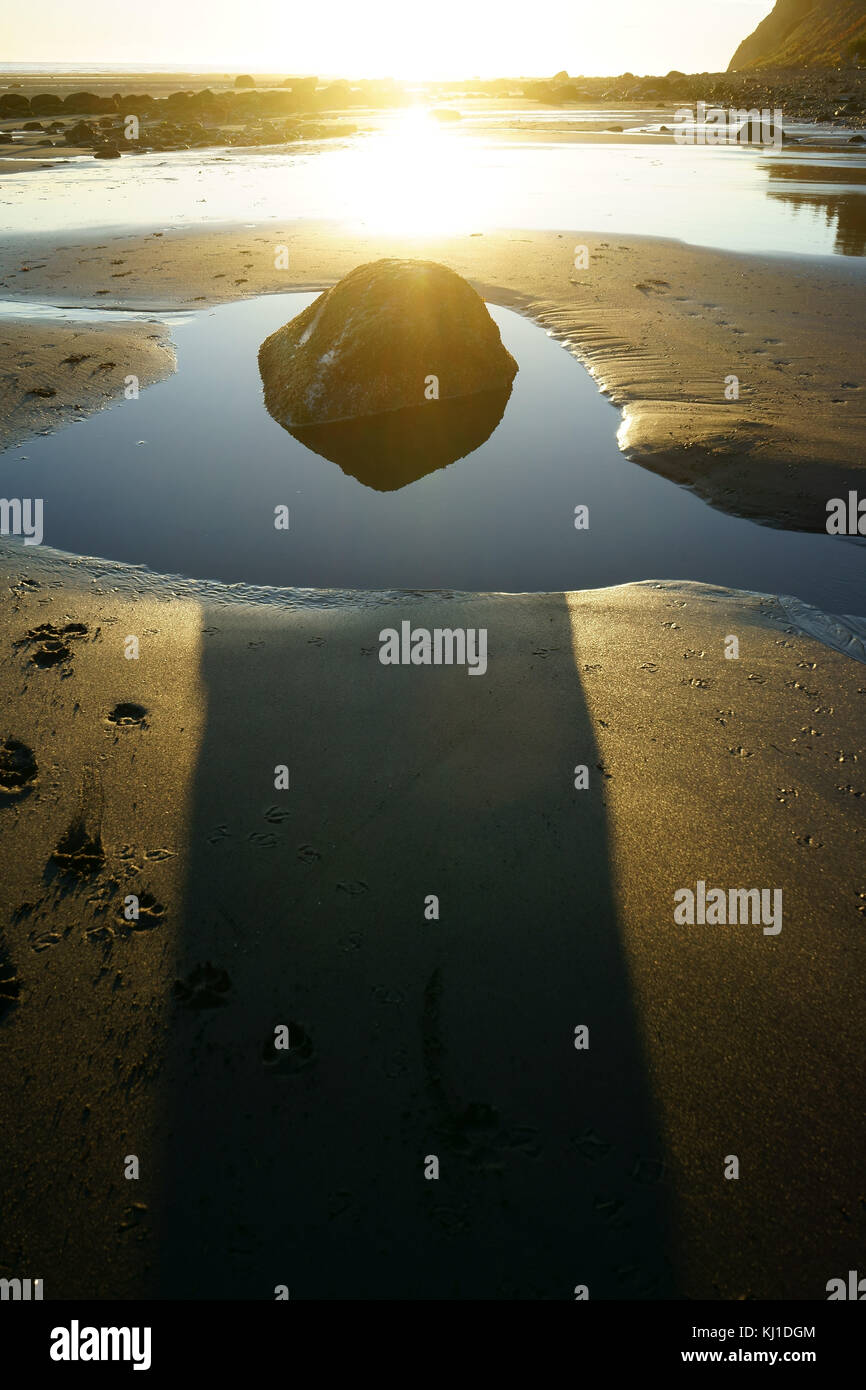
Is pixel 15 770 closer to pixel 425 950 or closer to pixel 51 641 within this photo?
pixel 51 641

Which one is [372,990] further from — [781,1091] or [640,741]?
[640,741]

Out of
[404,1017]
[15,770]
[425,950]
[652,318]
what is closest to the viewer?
[404,1017]

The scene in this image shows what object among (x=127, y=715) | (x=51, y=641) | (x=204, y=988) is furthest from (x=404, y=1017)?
(x=51, y=641)

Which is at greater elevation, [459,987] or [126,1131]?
[459,987]

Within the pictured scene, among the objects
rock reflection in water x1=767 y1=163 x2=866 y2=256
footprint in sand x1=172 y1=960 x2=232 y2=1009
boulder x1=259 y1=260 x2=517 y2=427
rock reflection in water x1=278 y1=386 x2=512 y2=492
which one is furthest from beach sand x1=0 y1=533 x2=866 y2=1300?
rock reflection in water x1=767 y1=163 x2=866 y2=256

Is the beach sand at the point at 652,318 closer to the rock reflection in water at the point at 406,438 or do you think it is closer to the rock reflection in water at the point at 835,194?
the rock reflection in water at the point at 406,438
